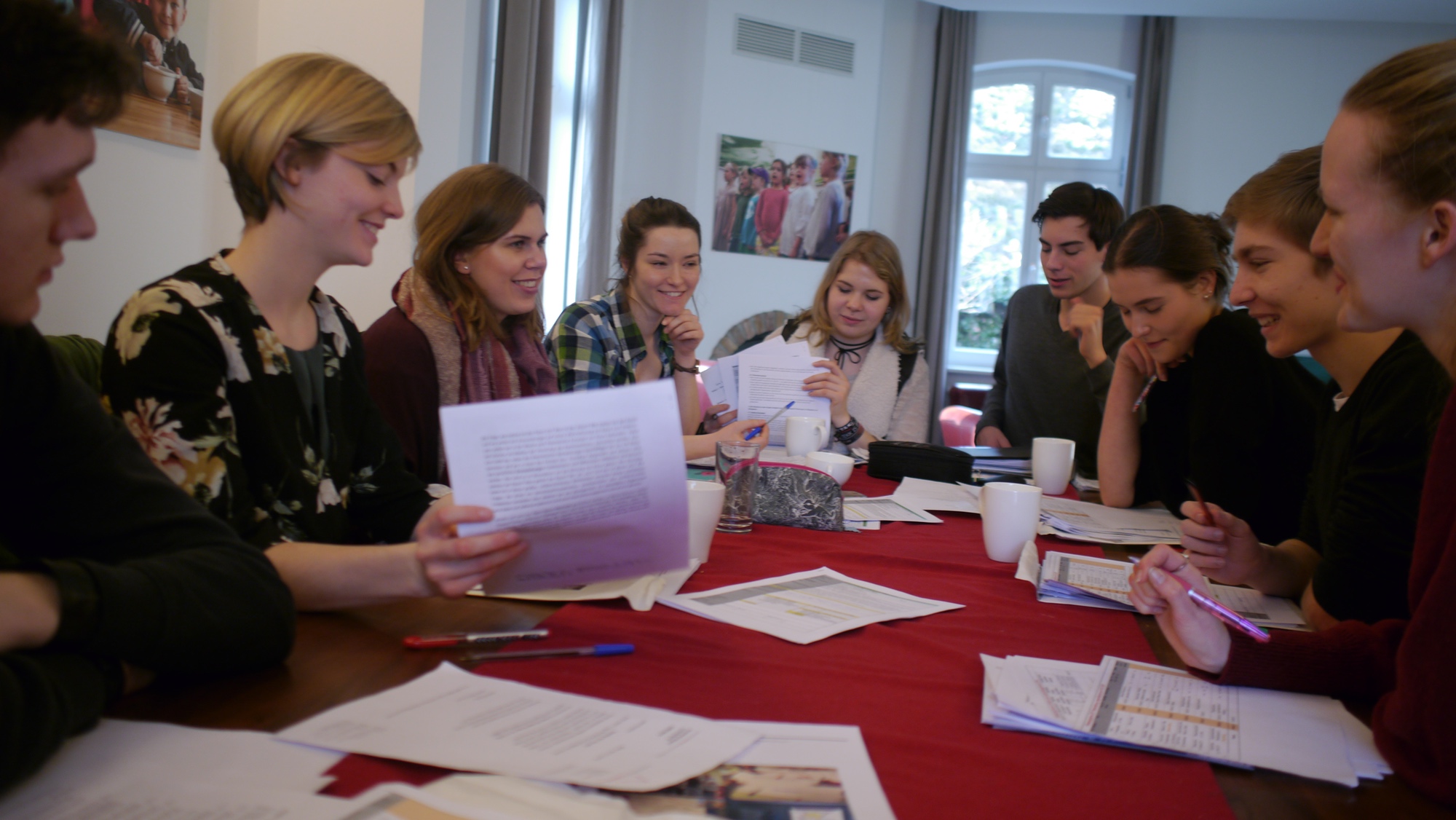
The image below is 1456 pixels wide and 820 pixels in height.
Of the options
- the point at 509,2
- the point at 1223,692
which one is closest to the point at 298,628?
the point at 1223,692

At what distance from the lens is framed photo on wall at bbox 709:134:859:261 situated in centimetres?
Answer: 630

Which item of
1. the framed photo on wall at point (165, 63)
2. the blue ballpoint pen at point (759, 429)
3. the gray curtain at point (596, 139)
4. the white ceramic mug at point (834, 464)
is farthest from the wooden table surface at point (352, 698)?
the gray curtain at point (596, 139)

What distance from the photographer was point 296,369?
1.26 meters

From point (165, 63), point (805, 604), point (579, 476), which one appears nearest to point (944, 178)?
point (165, 63)

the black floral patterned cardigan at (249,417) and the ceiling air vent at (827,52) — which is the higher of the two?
the ceiling air vent at (827,52)

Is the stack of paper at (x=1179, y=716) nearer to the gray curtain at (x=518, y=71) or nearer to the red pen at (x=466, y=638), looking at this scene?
the red pen at (x=466, y=638)

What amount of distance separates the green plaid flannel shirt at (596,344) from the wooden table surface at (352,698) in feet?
5.54

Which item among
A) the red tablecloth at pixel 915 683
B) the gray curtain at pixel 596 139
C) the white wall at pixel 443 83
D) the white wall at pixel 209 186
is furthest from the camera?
the gray curtain at pixel 596 139

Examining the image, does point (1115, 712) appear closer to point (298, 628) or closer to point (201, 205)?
point (298, 628)

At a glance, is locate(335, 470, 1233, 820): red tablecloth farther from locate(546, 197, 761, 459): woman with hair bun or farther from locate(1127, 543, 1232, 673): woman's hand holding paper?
locate(546, 197, 761, 459): woman with hair bun

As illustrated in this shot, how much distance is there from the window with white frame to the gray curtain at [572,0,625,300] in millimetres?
3019

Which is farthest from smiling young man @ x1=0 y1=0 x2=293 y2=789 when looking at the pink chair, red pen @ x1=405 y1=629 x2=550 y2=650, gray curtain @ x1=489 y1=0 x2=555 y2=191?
the pink chair

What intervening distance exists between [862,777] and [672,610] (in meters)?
0.43

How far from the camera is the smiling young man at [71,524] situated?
0.69m
